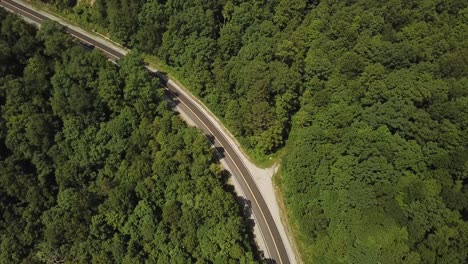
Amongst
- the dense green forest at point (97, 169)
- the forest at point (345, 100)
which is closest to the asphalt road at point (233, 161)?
the forest at point (345, 100)

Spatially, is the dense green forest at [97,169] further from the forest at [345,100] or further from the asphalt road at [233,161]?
the forest at [345,100]

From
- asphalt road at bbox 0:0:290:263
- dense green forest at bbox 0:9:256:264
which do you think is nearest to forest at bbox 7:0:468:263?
asphalt road at bbox 0:0:290:263

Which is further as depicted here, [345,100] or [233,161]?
[233,161]

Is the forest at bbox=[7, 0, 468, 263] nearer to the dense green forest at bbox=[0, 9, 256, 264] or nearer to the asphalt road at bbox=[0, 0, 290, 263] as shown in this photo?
the asphalt road at bbox=[0, 0, 290, 263]

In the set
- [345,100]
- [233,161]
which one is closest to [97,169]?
[233,161]

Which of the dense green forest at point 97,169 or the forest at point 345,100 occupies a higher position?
the forest at point 345,100

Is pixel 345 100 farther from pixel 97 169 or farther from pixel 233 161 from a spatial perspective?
pixel 97 169
